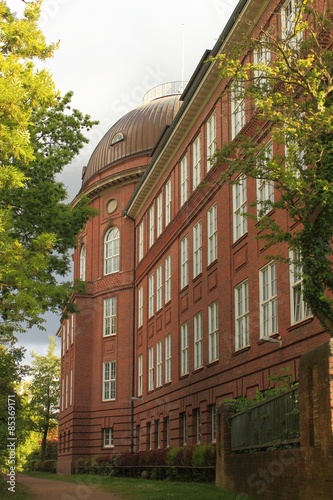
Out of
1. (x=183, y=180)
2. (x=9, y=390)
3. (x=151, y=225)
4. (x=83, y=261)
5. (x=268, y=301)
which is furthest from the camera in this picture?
(x=83, y=261)

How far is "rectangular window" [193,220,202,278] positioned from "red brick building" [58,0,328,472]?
14 cm

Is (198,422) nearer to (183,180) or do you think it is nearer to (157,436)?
(157,436)

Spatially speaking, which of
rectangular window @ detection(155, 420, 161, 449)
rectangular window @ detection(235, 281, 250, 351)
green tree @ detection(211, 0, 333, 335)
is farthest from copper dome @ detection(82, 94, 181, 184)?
green tree @ detection(211, 0, 333, 335)

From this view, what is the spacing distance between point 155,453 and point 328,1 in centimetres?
2149

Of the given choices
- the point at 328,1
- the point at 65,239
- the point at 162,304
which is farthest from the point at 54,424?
the point at 328,1

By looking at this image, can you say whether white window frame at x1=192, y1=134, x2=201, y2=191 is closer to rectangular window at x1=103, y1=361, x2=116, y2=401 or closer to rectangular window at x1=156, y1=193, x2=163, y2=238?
rectangular window at x1=156, y1=193, x2=163, y2=238

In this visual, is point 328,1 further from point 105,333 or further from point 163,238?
point 105,333

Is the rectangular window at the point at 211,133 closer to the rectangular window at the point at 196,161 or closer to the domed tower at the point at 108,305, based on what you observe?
the rectangular window at the point at 196,161

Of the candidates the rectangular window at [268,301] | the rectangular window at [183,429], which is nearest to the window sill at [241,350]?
the rectangular window at [268,301]

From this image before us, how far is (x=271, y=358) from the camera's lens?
23000 mm

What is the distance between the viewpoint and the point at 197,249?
33.2 m

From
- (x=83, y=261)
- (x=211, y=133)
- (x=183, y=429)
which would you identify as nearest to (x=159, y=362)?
(x=183, y=429)

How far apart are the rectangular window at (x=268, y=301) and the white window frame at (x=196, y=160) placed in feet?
33.0

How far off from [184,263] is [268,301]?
1231 centimetres
